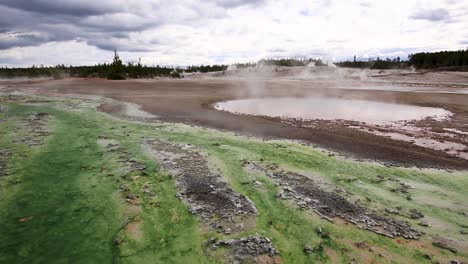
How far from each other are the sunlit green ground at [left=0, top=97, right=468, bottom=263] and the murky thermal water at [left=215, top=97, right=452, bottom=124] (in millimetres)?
7933

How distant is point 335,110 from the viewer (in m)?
22.8

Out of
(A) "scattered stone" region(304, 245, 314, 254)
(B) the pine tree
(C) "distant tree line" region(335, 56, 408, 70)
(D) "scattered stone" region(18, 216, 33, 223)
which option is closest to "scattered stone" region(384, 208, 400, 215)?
(A) "scattered stone" region(304, 245, 314, 254)

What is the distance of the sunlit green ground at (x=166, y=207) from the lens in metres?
6.40

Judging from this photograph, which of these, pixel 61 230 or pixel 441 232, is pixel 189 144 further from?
pixel 441 232

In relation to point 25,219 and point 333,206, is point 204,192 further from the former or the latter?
point 25,219

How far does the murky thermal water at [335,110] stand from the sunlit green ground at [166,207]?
7933 millimetres

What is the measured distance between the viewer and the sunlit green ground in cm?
640

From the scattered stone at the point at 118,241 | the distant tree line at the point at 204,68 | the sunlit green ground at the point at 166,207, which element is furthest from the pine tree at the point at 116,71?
the scattered stone at the point at 118,241

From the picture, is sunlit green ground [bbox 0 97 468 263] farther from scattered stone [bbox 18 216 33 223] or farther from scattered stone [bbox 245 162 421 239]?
scattered stone [bbox 245 162 421 239]

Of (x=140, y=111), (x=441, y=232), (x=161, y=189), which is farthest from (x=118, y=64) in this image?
(x=441, y=232)

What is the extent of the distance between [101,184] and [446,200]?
29.7ft

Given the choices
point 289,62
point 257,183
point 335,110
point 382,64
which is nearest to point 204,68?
point 289,62

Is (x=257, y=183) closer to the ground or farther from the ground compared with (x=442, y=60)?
closer to the ground

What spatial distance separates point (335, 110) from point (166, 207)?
1723 centimetres
